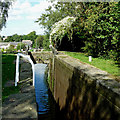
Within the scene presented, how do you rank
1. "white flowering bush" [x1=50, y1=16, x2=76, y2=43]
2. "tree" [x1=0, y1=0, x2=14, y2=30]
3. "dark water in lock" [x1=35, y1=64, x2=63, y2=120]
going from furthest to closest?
"tree" [x1=0, y1=0, x2=14, y2=30] → "white flowering bush" [x1=50, y1=16, x2=76, y2=43] → "dark water in lock" [x1=35, y1=64, x2=63, y2=120]

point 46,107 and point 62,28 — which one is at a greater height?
point 62,28

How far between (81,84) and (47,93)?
7908mm

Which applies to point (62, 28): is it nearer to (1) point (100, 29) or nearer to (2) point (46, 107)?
(1) point (100, 29)

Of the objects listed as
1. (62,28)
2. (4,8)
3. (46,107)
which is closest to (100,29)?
(62,28)

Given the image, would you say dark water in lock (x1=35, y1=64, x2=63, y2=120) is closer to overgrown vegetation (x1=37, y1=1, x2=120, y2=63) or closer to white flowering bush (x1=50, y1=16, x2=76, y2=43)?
overgrown vegetation (x1=37, y1=1, x2=120, y2=63)

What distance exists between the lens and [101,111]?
3078 mm

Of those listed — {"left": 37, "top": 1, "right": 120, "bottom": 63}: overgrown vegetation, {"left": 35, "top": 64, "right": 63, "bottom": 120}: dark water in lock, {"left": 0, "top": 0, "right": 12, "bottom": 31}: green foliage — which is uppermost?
{"left": 0, "top": 0, "right": 12, "bottom": 31}: green foliage

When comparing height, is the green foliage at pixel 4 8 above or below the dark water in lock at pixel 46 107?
above

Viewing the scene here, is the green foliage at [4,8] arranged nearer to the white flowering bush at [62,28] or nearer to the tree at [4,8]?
the tree at [4,8]

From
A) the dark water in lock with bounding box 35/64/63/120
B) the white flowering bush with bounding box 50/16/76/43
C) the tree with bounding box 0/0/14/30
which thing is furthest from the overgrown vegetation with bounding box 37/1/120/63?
the tree with bounding box 0/0/14/30

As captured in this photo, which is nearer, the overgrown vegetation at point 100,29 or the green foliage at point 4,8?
the overgrown vegetation at point 100,29

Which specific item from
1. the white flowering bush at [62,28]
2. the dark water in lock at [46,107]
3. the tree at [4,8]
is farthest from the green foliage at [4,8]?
the dark water in lock at [46,107]

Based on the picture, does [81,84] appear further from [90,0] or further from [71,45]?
[71,45]

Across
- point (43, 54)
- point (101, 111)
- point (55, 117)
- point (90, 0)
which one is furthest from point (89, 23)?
point (43, 54)
